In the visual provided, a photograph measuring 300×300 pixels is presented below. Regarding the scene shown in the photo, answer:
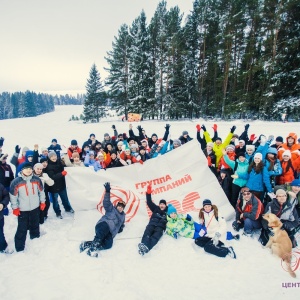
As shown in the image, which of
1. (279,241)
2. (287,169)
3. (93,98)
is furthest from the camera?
(93,98)

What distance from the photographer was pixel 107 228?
4.91 m

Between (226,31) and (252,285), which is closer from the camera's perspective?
(252,285)

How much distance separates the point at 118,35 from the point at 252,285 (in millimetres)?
30786

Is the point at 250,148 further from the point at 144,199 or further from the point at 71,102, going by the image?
the point at 71,102

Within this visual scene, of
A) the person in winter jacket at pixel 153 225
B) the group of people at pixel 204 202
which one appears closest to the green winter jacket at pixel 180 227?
the group of people at pixel 204 202

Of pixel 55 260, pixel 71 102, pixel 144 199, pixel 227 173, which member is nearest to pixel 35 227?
Result: pixel 55 260

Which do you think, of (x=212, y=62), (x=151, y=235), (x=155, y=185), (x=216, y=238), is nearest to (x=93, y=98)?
(x=212, y=62)

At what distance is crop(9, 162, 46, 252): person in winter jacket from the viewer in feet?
15.0

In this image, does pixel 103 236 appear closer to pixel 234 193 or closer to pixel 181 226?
pixel 181 226

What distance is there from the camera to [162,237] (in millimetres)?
5125

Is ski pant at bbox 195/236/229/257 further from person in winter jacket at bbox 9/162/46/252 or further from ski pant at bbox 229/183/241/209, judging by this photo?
person in winter jacket at bbox 9/162/46/252

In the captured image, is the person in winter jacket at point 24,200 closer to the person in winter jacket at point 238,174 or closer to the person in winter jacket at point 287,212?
the person in winter jacket at point 238,174

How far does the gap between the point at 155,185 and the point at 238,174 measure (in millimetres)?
2284

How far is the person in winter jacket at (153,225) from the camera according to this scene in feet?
15.3
